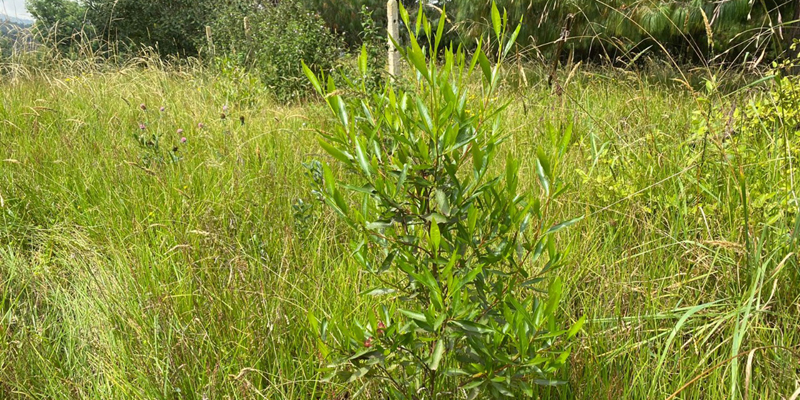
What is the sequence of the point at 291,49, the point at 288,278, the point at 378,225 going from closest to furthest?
1. the point at 378,225
2. the point at 288,278
3. the point at 291,49

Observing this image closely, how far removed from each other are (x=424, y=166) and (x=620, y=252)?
1.15m

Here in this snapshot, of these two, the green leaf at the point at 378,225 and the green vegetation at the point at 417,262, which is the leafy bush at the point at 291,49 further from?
the green leaf at the point at 378,225

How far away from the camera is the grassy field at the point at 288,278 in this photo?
1.31m

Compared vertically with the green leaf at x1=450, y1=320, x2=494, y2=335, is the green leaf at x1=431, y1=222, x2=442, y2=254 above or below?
above

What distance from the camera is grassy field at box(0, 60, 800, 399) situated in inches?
51.8

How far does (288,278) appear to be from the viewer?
1.69 metres

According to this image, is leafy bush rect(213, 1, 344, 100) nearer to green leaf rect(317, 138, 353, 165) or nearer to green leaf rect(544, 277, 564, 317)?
green leaf rect(317, 138, 353, 165)

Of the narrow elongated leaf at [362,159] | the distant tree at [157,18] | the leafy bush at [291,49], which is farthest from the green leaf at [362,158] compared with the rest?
the distant tree at [157,18]

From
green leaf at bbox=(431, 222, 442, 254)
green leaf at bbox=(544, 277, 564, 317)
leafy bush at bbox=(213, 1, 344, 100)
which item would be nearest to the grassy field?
green leaf at bbox=(544, 277, 564, 317)

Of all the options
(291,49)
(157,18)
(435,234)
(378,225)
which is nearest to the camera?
(435,234)

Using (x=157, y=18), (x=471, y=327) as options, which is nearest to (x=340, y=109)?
(x=471, y=327)

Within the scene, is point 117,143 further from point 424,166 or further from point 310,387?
point 424,166

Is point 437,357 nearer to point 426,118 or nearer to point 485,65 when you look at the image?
point 426,118

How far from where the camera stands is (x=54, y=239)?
214cm
